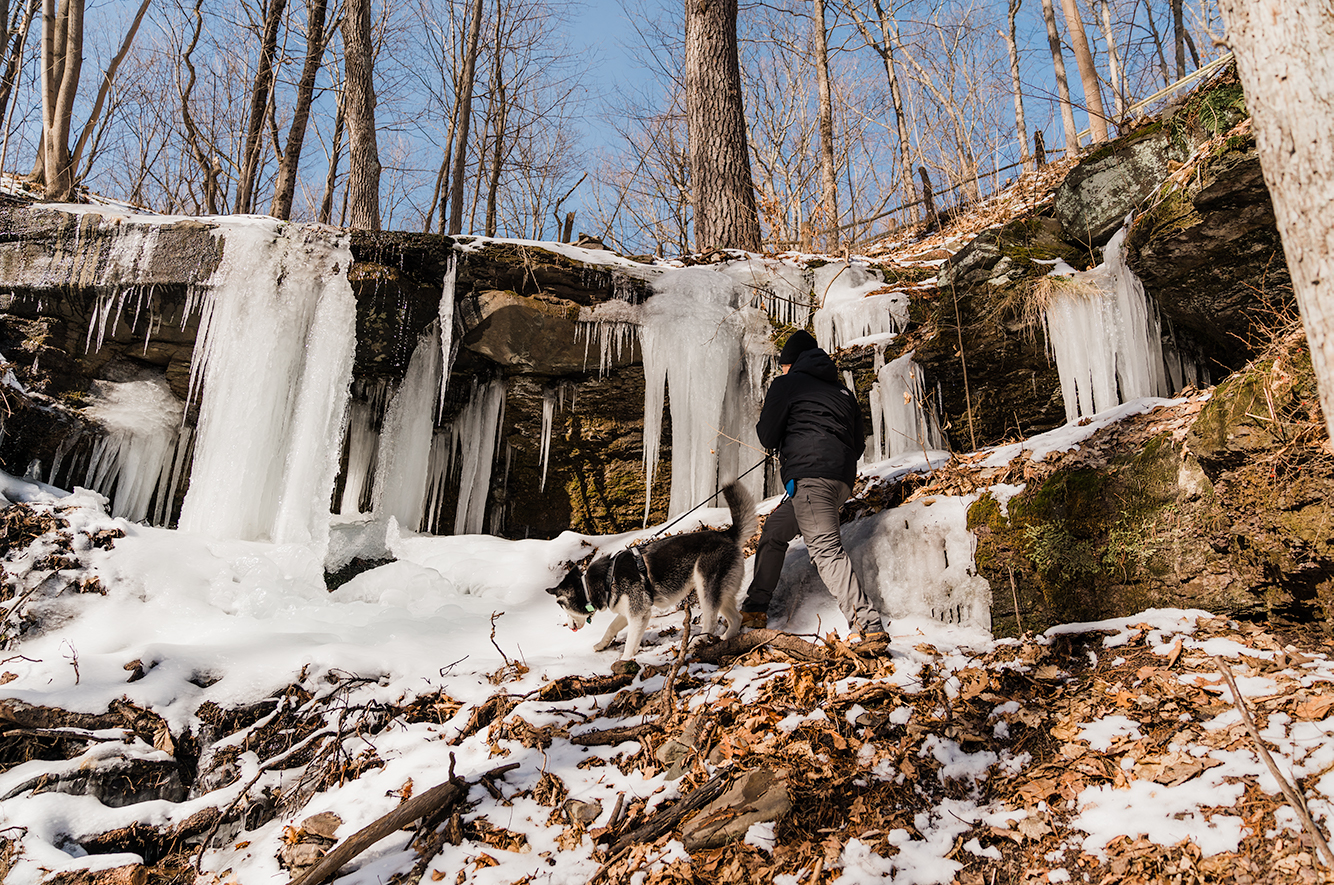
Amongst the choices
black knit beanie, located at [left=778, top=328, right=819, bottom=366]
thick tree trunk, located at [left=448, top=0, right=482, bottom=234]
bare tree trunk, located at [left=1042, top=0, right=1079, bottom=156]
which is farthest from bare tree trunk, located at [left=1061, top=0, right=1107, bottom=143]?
thick tree trunk, located at [left=448, top=0, right=482, bottom=234]

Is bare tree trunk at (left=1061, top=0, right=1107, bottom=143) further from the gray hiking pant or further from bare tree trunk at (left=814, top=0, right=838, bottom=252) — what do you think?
the gray hiking pant

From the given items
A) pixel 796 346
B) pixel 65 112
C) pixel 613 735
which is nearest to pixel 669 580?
pixel 613 735

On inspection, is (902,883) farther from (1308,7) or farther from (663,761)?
(1308,7)

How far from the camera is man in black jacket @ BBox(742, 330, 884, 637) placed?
364cm

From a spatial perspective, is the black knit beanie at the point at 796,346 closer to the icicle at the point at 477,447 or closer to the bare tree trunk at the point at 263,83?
the icicle at the point at 477,447

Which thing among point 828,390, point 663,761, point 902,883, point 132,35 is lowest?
point 902,883

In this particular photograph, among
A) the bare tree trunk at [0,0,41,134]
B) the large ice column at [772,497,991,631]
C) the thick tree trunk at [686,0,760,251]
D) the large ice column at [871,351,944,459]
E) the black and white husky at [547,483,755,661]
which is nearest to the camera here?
the large ice column at [772,497,991,631]

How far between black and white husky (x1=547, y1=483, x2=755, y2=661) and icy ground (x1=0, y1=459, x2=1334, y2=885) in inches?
10.7

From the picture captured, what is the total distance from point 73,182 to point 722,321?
9140mm

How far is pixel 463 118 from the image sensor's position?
13445 millimetres

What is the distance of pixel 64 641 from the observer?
4086 millimetres

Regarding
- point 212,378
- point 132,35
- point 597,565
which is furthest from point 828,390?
point 132,35

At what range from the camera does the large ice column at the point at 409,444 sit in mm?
6586

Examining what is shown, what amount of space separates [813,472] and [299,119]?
33.0 feet
